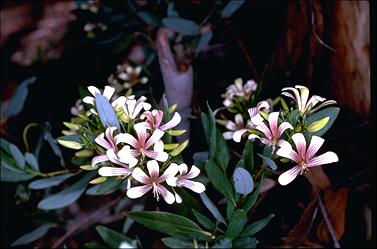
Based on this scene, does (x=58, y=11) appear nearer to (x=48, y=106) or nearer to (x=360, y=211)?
(x=48, y=106)

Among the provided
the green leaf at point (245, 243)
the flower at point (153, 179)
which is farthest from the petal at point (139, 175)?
the green leaf at point (245, 243)

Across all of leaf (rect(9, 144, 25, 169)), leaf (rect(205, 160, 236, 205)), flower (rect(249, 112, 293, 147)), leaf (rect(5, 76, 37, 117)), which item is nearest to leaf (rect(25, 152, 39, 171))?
leaf (rect(9, 144, 25, 169))

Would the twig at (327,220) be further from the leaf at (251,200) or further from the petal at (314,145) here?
the petal at (314,145)

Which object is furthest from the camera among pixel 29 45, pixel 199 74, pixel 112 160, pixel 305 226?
pixel 29 45

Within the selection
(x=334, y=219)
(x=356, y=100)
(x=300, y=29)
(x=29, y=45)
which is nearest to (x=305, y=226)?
(x=334, y=219)

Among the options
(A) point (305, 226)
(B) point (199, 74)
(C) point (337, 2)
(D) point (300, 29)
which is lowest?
(A) point (305, 226)
